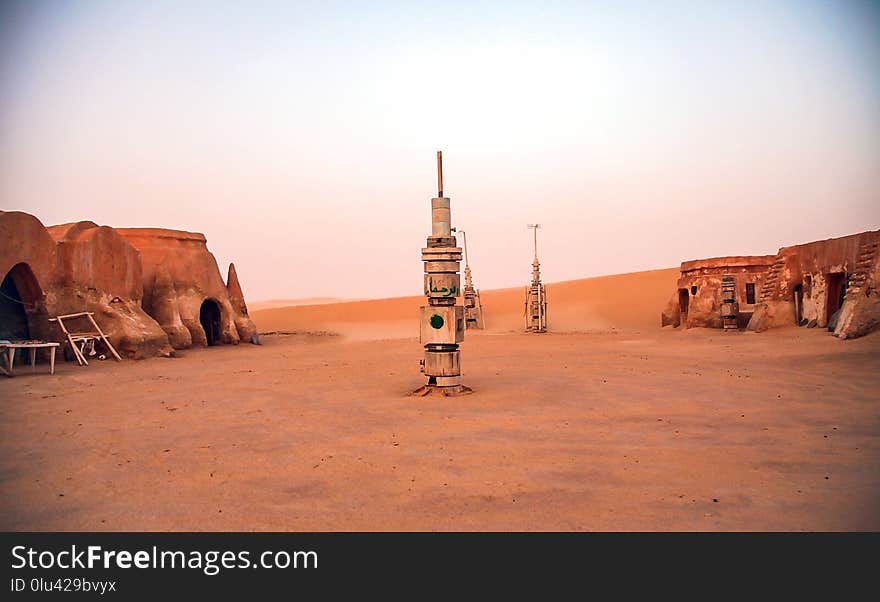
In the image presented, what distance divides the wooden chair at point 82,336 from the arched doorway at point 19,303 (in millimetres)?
614

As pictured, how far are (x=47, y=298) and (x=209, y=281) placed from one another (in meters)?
7.13

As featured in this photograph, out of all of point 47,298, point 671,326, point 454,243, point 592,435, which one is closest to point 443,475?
point 592,435

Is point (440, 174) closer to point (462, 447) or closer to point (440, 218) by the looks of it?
point (440, 218)

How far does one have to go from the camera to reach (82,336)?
1593 centimetres

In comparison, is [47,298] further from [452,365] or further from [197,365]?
[452,365]

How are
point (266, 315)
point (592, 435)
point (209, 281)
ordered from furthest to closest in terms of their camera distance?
point (266, 315)
point (209, 281)
point (592, 435)

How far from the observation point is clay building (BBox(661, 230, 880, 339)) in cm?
1520

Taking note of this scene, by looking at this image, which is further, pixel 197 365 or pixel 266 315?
pixel 266 315

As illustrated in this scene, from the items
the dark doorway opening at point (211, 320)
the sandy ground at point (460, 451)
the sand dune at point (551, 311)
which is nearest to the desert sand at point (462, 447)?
the sandy ground at point (460, 451)

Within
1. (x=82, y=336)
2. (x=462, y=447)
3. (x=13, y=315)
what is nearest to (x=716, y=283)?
(x=82, y=336)

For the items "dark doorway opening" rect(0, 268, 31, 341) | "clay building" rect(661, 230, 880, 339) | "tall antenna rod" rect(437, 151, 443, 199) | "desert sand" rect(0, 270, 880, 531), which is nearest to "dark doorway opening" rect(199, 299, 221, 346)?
"dark doorway opening" rect(0, 268, 31, 341)

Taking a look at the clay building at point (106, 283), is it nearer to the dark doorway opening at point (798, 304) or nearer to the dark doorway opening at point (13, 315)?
the dark doorway opening at point (13, 315)
